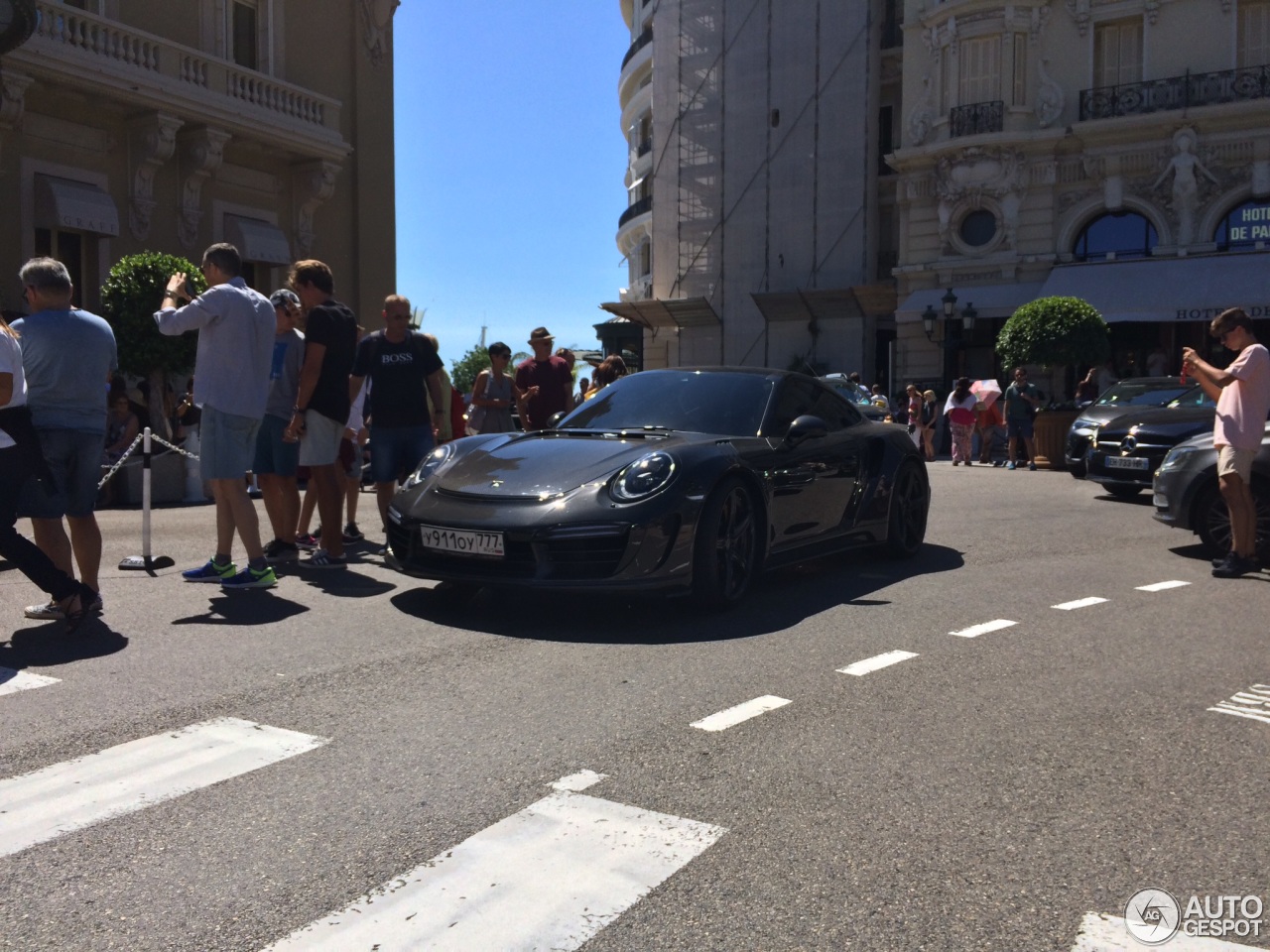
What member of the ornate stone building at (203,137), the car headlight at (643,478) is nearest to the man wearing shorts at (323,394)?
the car headlight at (643,478)

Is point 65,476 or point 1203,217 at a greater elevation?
point 1203,217

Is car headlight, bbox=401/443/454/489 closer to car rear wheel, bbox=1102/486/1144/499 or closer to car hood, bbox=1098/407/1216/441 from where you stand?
car hood, bbox=1098/407/1216/441

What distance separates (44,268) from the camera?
5770 millimetres

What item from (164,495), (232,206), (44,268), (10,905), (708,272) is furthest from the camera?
(708,272)

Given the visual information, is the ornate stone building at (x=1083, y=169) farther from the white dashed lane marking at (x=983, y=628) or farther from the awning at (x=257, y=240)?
the white dashed lane marking at (x=983, y=628)

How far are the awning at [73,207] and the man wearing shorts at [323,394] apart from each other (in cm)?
1128

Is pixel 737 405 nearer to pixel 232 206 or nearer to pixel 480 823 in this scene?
pixel 480 823

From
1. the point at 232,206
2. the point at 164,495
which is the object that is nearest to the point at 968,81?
the point at 232,206

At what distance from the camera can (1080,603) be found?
666 cm

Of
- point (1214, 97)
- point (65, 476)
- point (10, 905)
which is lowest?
point (10, 905)

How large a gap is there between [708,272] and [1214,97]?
17102mm

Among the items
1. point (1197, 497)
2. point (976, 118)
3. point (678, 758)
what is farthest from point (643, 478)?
point (976, 118)

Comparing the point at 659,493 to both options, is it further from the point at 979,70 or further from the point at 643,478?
the point at 979,70

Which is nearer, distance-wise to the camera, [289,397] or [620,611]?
[620,611]
